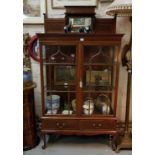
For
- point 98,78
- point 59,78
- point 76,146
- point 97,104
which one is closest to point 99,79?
point 98,78

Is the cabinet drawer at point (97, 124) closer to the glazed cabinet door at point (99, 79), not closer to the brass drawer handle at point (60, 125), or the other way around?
the glazed cabinet door at point (99, 79)

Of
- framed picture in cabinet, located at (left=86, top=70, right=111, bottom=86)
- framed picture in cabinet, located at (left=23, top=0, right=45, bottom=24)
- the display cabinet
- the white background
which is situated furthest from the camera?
framed picture in cabinet, located at (left=23, top=0, right=45, bottom=24)

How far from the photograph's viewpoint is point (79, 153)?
2.13 meters

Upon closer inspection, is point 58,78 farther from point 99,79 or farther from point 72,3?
point 72,3

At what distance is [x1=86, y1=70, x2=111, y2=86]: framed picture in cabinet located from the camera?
82.9 inches

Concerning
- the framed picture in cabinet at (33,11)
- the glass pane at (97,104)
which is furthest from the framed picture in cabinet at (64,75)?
the framed picture in cabinet at (33,11)

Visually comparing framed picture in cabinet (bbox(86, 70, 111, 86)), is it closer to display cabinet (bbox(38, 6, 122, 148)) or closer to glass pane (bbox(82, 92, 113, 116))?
display cabinet (bbox(38, 6, 122, 148))

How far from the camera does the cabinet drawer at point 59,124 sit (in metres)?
2.12

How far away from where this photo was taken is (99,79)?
7.00ft

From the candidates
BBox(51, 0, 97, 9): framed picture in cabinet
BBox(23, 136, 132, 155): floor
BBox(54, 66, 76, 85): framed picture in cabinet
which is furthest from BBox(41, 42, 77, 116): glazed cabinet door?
BBox(51, 0, 97, 9): framed picture in cabinet

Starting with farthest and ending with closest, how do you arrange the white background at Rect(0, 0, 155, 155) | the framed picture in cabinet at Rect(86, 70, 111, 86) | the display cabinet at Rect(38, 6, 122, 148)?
1. the framed picture in cabinet at Rect(86, 70, 111, 86)
2. the display cabinet at Rect(38, 6, 122, 148)
3. the white background at Rect(0, 0, 155, 155)
